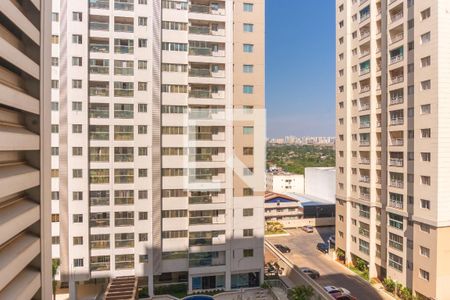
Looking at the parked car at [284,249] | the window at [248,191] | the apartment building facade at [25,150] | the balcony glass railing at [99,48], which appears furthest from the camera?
the parked car at [284,249]

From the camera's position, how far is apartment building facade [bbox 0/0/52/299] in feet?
12.3

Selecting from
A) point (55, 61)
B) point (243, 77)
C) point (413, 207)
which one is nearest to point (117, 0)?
point (55, 61)

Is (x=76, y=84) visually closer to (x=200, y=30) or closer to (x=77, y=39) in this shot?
(x=77, y=39)

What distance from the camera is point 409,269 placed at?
22031mm

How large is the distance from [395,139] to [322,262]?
13.5m

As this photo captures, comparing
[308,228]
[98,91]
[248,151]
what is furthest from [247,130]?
[308,228]

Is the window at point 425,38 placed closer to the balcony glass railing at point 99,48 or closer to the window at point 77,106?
the balcony glass railing at point 99,48

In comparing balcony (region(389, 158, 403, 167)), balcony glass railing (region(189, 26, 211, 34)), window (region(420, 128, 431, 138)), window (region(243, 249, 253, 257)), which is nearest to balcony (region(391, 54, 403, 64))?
window (region(420, 128, 431, 138))

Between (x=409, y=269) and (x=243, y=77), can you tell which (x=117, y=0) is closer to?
(x=243, y=77)

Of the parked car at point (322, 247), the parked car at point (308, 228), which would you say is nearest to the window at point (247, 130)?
the parked car at point (322, 247)

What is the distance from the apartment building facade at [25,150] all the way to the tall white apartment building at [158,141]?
16.9 meters

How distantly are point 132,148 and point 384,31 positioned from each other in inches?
840

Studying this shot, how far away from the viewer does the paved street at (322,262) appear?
2406cm

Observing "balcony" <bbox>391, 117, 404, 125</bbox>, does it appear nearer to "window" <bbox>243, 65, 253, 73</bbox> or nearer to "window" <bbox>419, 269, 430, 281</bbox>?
"window" <bbox>419, 269, 430, 281</bbox>
